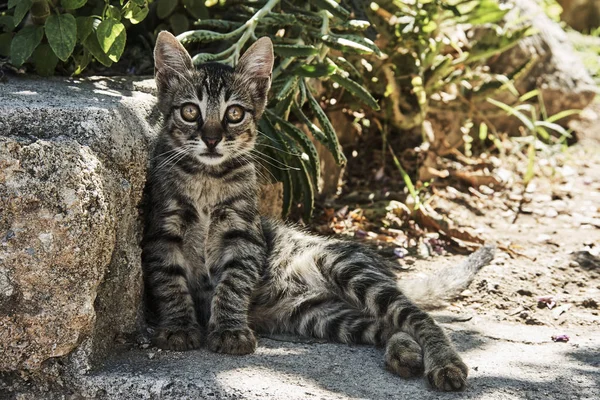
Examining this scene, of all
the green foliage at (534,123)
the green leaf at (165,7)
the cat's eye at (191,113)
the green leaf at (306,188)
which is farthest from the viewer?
the green foliage at (534,123)

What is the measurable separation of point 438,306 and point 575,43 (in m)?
6.47

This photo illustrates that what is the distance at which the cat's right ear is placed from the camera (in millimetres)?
4152

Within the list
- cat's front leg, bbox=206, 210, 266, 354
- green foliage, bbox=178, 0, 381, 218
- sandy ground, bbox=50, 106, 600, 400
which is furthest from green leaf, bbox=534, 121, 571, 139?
cat's front leg, bbox=206, 210, 266, 354

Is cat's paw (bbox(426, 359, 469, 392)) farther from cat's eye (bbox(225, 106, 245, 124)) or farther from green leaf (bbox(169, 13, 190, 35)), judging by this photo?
green leaf (bbox(169, 13, 190, 35))

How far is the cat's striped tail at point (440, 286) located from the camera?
4.67m

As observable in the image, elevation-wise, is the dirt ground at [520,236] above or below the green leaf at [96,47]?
below

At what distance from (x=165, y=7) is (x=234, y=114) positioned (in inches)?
53.6

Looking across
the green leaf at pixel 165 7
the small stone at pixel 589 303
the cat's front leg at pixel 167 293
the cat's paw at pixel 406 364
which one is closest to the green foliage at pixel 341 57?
the green leaf at pixel 165 7

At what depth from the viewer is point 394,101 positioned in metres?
6.75

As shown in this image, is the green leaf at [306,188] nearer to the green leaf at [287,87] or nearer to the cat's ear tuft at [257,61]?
the green leaf at [287,87]

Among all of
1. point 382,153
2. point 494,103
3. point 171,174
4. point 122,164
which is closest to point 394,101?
point 382,153

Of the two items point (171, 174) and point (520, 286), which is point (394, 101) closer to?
point (520, 286)

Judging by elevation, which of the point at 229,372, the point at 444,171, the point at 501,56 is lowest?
the point at 229,372

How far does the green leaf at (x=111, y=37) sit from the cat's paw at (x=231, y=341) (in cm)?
157
